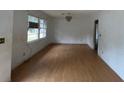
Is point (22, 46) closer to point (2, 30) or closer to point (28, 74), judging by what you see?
point (28, 74)

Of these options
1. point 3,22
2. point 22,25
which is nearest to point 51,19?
point 22,25

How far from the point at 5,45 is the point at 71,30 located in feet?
35.7

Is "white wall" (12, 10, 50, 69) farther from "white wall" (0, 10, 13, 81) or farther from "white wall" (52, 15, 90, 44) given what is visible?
"white wall" (52, 15, 90, 44)

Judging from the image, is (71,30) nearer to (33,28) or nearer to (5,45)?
(33,28)

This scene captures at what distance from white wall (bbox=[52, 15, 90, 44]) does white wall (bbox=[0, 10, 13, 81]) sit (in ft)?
34.7

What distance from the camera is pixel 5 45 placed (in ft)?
11.8

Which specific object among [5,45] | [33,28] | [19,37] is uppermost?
[33,28]

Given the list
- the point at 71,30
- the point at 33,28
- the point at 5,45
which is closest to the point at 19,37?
the point at 5,45

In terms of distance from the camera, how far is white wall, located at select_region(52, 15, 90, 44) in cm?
1406

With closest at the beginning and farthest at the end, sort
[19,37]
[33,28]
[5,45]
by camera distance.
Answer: [5,45], [19,37], [33,28]

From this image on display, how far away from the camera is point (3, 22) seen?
346 cm

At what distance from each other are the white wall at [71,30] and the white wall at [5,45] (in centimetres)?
1056

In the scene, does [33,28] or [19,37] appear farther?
[33,28]
